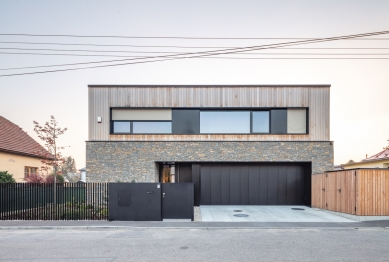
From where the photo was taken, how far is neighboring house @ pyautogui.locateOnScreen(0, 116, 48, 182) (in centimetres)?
1762

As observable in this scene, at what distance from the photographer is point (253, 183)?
606 inches

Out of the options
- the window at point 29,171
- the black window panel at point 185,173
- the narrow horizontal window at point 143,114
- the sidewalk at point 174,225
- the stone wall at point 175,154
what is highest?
the narrow horizontal window at point 143,114

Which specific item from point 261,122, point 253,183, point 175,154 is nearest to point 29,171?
point 175,154

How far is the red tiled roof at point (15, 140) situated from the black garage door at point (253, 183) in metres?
11.6

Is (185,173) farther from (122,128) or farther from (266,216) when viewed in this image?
(266,216)

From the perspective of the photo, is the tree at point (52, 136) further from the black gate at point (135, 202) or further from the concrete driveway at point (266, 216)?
the concrete driveway at point (266, 216)

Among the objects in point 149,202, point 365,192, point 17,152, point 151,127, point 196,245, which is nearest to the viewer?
point 196,245

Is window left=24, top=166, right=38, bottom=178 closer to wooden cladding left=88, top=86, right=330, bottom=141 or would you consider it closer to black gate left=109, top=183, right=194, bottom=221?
wooden cladding left=88, top=86, right=330, bottom=141

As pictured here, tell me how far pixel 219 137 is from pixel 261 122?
8.59ft

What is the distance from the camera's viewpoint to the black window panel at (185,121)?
15.0 metres

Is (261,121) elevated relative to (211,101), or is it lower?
lower

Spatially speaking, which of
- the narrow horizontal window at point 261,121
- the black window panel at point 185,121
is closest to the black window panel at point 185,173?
the black window panel at point 185,121

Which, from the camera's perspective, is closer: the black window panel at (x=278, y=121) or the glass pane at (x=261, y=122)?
the black window panel at (x=278, y=121)

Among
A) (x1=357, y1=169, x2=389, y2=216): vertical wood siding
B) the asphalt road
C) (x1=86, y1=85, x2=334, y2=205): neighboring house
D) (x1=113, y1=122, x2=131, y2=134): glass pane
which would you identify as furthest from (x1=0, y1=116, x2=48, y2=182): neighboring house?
(x1=357, y1=169, x2=389, y2=216): vertical wood siding
